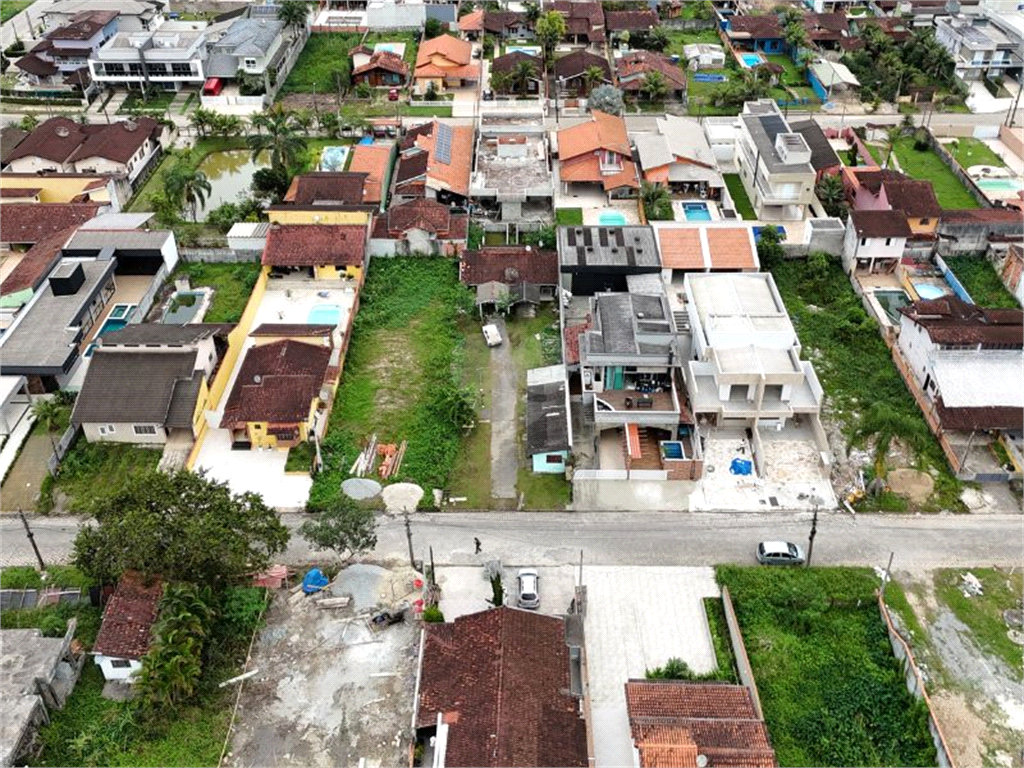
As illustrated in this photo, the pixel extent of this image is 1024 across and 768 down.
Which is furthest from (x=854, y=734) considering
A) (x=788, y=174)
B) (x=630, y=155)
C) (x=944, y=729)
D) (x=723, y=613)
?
(x=630, y=155)

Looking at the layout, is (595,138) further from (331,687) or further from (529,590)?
(331,687)

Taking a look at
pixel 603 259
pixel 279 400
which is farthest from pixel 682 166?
pixel 279 400

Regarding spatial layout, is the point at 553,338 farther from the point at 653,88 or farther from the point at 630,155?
the point at 653,88

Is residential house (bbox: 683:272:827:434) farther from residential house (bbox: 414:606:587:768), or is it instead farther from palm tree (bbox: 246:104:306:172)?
palm tree (bbox: 246:104:306:172)

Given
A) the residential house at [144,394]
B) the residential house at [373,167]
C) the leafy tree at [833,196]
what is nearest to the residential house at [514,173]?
the residential house at [373,167]

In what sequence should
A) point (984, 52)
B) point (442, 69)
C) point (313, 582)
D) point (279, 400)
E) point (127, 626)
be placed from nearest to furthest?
1. point (127, 626)
2. point (313, 582)
3. point (279, 400)
4. point (984, 52)
5. point (442, 69)

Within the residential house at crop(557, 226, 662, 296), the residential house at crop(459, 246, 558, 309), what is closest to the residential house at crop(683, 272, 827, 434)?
the residential house at crop(557, 226, 662, 296)

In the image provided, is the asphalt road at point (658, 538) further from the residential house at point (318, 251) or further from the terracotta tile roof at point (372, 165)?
the terracotta tile roof at point (372, 165)
